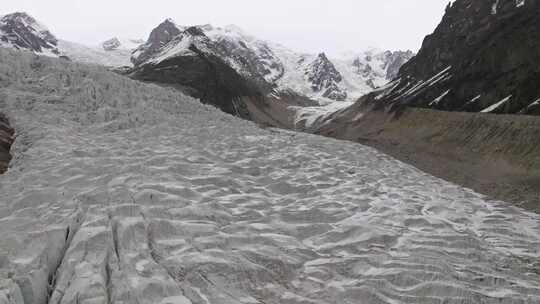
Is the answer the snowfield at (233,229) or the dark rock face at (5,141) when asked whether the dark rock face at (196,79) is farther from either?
the snowfield at (233,229)

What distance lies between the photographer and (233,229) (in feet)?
28.7

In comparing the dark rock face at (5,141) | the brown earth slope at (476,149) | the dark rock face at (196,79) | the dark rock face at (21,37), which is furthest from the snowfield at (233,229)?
the dark rock face at (21,37)

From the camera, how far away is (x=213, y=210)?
31.2ft

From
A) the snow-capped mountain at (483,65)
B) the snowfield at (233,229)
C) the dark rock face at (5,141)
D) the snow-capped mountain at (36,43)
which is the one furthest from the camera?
the snow-capped mountain at (36,43)

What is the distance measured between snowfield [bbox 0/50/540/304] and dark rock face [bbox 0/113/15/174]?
31 centimetres

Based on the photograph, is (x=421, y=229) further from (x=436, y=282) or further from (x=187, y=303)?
(x=187, y=303)

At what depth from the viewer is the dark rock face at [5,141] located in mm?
12285

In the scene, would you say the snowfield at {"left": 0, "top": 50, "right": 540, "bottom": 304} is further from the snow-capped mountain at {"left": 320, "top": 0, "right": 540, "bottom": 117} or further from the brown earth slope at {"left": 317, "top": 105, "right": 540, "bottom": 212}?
the snow-capped mountain at {"left": 320, "top": 0, "right": 540, "bottom": 117}

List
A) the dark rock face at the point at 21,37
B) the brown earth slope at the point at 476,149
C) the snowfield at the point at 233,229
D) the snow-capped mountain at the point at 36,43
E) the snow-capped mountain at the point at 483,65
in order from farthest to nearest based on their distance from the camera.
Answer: the snow-capped mountain at the point at 36,43 → the dark rock face at the point at 21,37 → the snow-capped mountain at the point at 483,65 → the brown earth slope at the point at 476,149 → the snowfield at the point at 233,229

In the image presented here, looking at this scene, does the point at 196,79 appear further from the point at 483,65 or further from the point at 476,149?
the point at 476,149

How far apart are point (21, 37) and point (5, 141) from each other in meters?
179

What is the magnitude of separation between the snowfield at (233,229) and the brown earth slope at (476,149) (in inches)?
91.7

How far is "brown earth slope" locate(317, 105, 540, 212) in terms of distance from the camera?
16.8 meters

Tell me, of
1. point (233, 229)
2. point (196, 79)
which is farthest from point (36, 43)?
point (233, 229)
